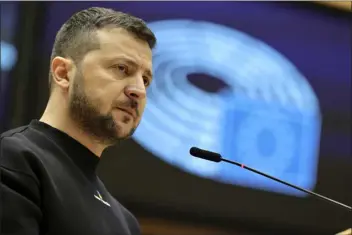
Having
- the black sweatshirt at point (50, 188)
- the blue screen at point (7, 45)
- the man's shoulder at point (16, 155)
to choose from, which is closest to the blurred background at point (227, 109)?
the blue screen at point (7, 45)

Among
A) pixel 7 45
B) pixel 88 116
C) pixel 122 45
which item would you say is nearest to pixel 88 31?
pixel 122 45

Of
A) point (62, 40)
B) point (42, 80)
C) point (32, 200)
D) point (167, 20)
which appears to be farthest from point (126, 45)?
point (167, 20)

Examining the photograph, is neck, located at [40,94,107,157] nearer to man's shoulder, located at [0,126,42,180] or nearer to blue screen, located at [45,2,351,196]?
man's shoulder, located at [0,126,42,180]

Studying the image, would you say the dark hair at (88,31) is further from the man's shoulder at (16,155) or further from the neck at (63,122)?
the man's shoulder at (16,155)

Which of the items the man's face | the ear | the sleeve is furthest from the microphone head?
the sleeve

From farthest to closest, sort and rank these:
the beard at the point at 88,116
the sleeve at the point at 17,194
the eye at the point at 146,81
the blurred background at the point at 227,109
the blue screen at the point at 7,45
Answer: the blurred background at the point at 227,109 → the blue screen at the point at 7,45 → the eye at the point at 146,81 → the beard at the point at 88,116 → the sleeve at the point at 17,194

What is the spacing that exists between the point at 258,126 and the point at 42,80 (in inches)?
38.6

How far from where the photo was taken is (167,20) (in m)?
2.87

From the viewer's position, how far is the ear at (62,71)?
1.30 meters

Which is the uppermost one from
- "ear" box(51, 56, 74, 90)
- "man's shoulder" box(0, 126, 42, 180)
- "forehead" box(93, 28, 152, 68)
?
"forehead" box(93, 28, 152, 68)

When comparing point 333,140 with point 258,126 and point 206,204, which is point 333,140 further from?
point 206,204

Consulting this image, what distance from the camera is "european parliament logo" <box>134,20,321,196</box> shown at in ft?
Result: 9.09

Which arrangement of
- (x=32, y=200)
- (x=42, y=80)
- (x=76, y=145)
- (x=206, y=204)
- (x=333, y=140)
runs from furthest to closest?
(x=333, y=140) < (x=206, y=204) < (x=42, y=80) < (x=76, y=145) < (x=32, y=200)

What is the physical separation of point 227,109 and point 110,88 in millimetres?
1638
